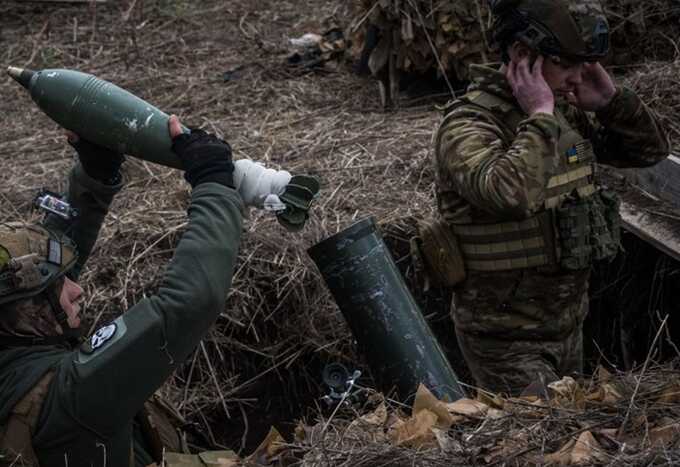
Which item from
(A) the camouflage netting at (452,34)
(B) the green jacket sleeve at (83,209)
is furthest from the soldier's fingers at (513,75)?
(A) the camouflage netting at (452,34)

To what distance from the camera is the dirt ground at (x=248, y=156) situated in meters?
5.13

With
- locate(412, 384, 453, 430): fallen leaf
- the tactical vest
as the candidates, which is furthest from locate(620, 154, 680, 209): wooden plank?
locate(412, 384, 453, 430): fallen leaf

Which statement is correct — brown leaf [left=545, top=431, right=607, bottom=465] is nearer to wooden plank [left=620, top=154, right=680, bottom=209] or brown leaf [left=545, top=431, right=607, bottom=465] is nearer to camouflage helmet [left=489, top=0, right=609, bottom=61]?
camouflage helmet [left=489, top=0, right=609, bottom=61]

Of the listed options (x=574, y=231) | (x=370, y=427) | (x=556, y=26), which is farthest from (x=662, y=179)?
(x=370, y=427)

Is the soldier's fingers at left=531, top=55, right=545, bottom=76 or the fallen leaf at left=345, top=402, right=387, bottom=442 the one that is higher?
the soldier's fingers at left=531, top=55, right=545, bottom=76

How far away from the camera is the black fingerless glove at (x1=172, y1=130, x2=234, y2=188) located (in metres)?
3.02

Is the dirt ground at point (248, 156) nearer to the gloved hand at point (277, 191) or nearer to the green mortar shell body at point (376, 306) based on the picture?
the green mortar shell body at point (376, 306)

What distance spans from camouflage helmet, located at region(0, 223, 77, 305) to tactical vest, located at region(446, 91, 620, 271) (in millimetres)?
1479

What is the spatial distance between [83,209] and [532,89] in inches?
62.9

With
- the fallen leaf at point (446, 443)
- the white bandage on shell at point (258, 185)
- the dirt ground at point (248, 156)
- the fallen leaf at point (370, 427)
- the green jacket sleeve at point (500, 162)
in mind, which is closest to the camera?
the fallen leaf at point (446, 443)

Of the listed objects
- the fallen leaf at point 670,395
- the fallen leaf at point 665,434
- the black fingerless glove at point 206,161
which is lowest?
the fallen leaf at point 670,395

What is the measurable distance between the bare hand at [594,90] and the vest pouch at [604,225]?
34 centimetres

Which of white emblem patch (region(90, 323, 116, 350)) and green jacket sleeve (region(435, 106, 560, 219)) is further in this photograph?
green jacket sleeve (region(435, 106, 560, 219))

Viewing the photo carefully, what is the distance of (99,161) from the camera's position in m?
3.53
